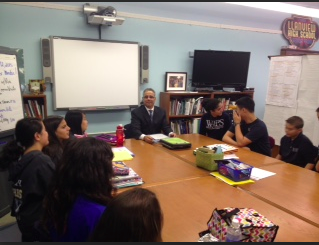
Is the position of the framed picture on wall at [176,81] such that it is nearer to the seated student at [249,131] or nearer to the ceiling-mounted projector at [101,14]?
the ceiling-mounted projector at [101,14]

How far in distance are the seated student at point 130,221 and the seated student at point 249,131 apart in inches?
85.0

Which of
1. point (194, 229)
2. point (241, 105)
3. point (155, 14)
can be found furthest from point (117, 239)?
point (155, 14)

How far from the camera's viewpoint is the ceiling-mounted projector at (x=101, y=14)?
145 inches

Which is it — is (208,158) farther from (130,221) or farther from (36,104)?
(36,104)

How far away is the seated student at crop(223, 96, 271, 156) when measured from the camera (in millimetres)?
2770

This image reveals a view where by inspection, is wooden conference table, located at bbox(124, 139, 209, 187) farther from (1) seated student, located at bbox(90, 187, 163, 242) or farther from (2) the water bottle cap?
(1) seated student, located at bbox(90, 187, 163, 242)

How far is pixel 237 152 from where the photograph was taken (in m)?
2.56

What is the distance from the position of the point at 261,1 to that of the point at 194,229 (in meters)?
2.95

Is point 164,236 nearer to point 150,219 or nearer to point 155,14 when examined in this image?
point 150,219

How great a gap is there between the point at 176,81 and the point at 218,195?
10.4 feet

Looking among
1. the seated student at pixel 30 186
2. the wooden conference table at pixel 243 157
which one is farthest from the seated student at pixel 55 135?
the wooden conference table at pixel 243 157

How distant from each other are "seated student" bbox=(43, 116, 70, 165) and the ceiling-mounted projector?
2.11 metres

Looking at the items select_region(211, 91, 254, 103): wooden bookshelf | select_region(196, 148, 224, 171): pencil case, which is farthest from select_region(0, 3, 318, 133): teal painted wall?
select_region(196, 148, 224, 171): pencil case

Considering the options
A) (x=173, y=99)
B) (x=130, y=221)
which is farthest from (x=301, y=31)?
(x=130, y=221)
